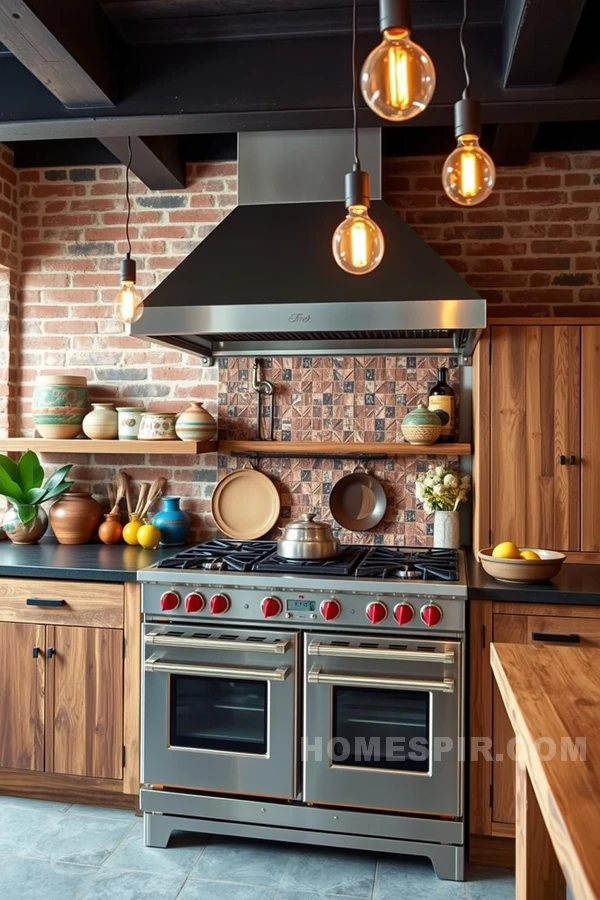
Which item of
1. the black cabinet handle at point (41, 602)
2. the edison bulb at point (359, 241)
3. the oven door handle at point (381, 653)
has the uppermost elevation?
the edison bulb at point (359, 241)

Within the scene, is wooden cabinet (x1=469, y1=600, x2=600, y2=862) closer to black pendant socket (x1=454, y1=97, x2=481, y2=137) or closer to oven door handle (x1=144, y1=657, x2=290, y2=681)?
oven door handle (x1=144, y1=657, x2=290, y2=681)

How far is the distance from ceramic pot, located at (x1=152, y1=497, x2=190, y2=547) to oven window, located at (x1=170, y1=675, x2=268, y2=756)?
0.81 m

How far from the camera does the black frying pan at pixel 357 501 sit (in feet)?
10.7

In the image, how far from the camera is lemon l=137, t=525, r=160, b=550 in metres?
3.15

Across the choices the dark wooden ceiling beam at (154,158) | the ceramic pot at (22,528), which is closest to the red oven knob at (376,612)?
the ceramic pot at (22,528)

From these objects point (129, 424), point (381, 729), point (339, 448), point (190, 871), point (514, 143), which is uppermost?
point (514, 143)

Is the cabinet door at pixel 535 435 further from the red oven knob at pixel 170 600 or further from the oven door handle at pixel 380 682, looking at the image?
the red oven knob at pixel 170 600

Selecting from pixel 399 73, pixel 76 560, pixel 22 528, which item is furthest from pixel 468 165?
pixel 22 528

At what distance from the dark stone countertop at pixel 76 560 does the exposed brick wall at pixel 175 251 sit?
40cm

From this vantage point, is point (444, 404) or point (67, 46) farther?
point (444, 404)

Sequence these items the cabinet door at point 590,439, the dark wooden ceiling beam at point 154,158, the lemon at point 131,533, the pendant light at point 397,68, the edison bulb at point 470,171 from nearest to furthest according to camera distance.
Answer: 1. the pendant light at point 397,68
2. the edison bulb at point 470,171
3. the cabinet door at point 590,439
4. the dark wooden ceiling beam at point 154,158
5. the lemon at point 131,533

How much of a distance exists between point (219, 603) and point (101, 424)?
46.7 inches

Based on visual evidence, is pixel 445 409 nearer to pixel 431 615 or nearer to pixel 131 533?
pixel 431 615

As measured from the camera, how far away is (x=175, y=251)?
11.2 ft
